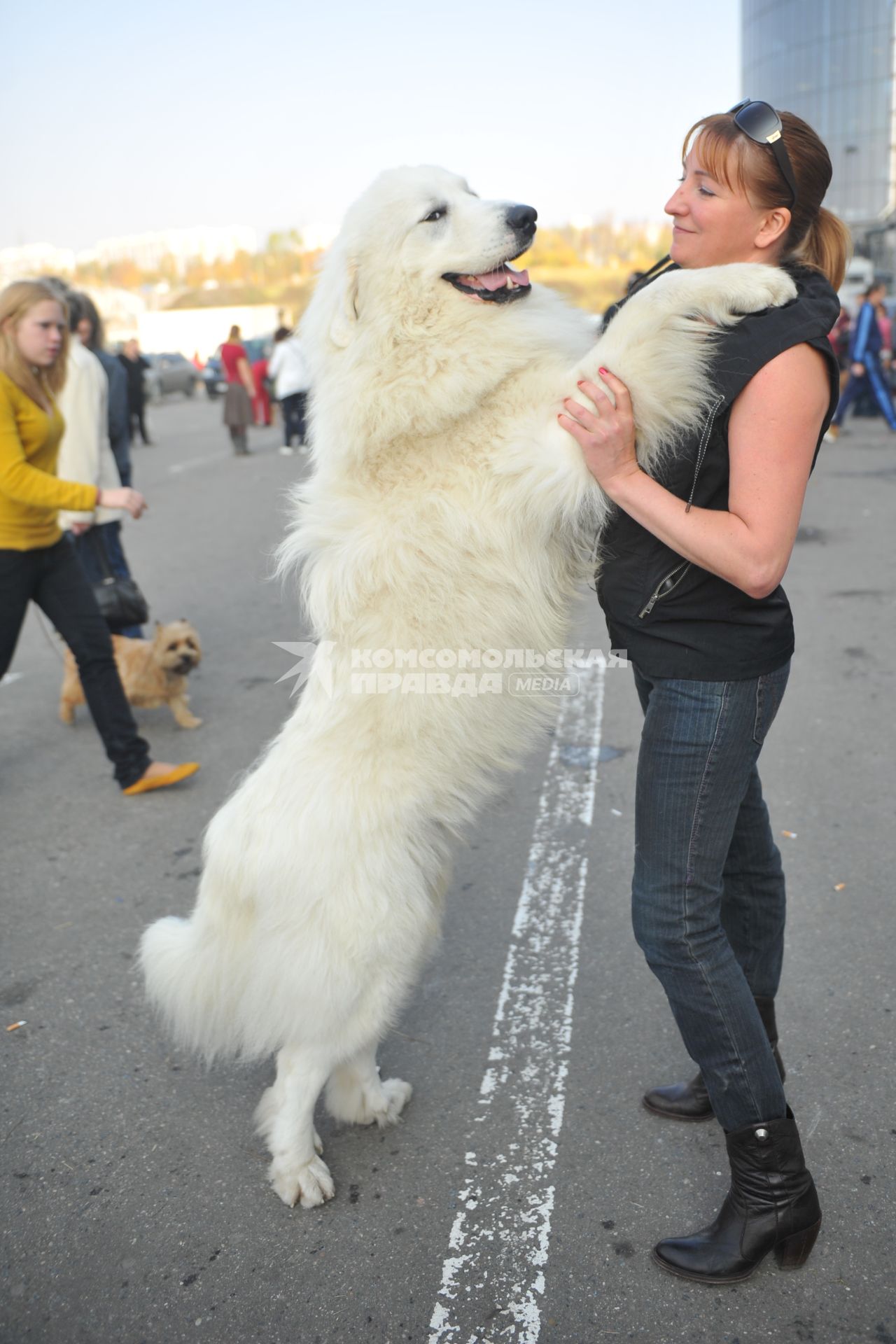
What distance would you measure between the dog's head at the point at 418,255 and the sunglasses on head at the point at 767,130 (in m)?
0.72

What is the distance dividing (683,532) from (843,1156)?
1732 millimetres

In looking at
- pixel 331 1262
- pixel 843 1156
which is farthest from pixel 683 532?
pixel 331 1262

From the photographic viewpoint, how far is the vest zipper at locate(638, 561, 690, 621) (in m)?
2.12

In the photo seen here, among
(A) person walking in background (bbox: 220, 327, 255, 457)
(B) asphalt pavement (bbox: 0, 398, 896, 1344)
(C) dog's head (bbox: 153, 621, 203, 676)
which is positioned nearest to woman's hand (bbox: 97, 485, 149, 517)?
(C) dog's head (bbox: 153, 621, 203, 676)

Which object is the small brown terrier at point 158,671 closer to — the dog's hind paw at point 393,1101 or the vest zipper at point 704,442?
the dog's hind paw at point 393,1101

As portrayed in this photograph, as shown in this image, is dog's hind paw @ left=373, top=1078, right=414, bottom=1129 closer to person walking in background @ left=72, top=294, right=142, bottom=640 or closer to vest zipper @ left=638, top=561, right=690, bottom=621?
vest zipper @ left=638, top=561, right=690, bottom=621

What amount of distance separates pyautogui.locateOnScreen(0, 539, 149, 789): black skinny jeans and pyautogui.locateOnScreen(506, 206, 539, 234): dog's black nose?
309cm

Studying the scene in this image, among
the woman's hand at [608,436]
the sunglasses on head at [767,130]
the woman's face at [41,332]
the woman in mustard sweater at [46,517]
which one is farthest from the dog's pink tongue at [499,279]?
the woman's face at [41,332]

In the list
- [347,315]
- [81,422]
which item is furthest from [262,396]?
[347,315]

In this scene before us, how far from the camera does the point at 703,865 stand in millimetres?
2170

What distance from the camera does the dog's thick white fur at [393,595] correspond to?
7.67ft

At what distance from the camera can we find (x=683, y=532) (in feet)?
6.51

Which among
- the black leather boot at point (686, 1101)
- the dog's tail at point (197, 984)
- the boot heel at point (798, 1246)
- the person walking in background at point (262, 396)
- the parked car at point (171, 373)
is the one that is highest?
the dog's tail at point (197, 984)

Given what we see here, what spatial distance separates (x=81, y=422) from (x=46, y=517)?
1.33 m
